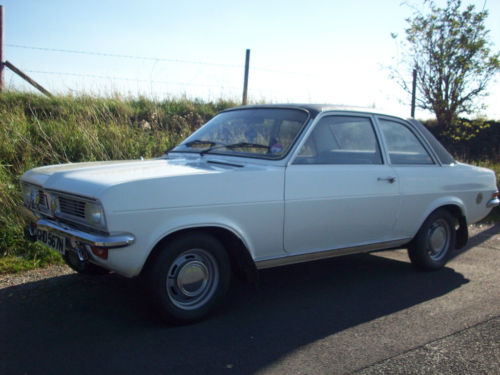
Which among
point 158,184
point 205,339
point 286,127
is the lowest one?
point 205,339

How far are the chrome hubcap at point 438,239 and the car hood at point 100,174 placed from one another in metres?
2.54

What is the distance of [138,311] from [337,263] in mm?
2442

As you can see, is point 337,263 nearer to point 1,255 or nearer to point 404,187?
point 404,187

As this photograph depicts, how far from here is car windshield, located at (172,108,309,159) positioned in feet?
13.5

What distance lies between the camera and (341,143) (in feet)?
14.3

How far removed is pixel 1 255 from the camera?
4.95m

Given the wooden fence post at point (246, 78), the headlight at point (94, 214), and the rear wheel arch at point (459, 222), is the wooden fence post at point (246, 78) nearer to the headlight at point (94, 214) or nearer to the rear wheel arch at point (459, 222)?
the rear wheel arch at point (459, 222)

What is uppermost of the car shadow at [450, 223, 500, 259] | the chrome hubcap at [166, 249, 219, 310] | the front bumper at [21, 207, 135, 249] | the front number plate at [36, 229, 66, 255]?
the front bumper at [21, 207, 135, 249]

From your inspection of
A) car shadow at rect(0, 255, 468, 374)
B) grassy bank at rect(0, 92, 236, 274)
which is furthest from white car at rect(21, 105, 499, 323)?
grassy bank at rect(0, 92, 236, 274)

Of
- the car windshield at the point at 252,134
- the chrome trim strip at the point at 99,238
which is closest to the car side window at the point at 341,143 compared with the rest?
the car windshield at the point at 252,134

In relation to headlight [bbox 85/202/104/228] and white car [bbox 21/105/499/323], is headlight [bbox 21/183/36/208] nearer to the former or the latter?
white car [bbox 21/105/499/323]

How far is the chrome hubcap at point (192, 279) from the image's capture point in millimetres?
3420

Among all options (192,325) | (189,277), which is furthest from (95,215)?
(192,325)

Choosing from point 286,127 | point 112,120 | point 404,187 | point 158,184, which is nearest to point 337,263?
point 404,187
